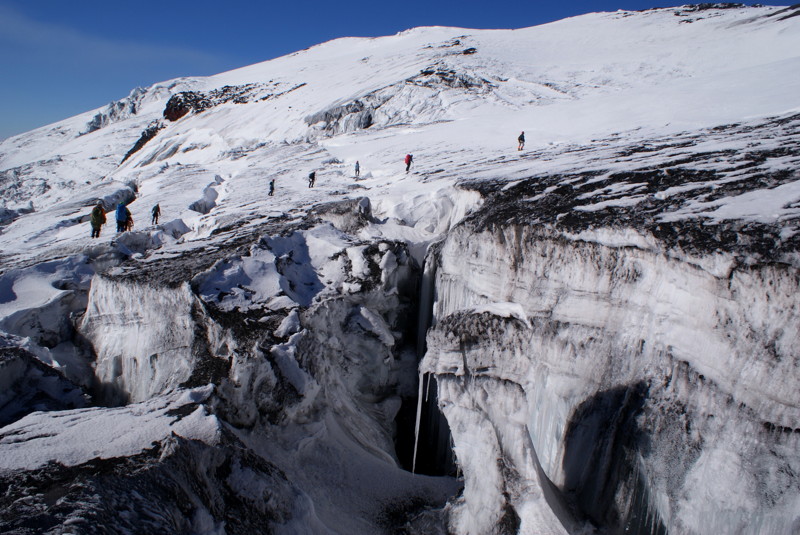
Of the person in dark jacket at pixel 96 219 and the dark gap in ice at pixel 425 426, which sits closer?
the dark gap in ice at pixel 425 426

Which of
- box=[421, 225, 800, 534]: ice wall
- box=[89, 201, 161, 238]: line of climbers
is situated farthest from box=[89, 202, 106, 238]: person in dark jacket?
box=[421, 225, 800, 534]: ice wall

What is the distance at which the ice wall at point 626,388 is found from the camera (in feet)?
11.9

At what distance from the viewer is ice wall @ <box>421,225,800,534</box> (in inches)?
143

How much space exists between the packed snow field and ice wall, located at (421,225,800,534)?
0.06 ft

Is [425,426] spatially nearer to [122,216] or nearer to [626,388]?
[626,388]

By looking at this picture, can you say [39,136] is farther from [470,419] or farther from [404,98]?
[470,419]

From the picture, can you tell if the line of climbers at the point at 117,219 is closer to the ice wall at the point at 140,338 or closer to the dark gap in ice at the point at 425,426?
the ice wall at the point at 140,338

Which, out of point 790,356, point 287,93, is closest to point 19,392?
point 790,356

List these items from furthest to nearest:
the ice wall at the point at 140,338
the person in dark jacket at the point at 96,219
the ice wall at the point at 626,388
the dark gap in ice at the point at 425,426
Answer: the person in dark jacket at the point at 96,219 < the dark gap in ice at the point at 425,426 < the ice wall at the point at 140,338 < the ice wall at the point at 626,388

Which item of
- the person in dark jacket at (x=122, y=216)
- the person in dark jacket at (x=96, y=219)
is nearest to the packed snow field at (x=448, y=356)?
the person in dark jacket at (x=122, y=216)

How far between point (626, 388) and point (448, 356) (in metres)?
1.79

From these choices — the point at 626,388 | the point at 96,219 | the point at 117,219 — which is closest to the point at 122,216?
the point at 117,219

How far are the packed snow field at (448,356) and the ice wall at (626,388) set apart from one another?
19mm

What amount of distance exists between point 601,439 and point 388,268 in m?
4.40
